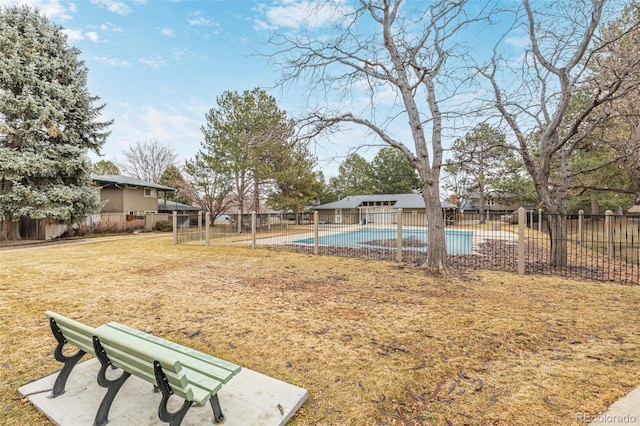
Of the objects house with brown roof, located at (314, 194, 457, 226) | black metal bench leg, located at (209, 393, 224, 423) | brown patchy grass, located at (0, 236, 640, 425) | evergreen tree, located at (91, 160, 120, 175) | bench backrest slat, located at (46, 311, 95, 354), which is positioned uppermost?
evergreen tree, located at (91, 160, 120, 175)

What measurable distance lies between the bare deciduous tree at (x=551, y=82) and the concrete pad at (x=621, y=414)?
6.14m

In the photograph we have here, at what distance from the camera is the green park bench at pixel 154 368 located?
1752 mm

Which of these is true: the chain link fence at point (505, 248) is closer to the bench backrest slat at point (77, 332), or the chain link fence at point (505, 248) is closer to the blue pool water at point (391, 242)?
the blue pool water at point (391, 242)

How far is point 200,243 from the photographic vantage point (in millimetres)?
13906

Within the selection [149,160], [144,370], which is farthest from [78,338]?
[149,160]

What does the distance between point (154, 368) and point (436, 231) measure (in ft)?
22.6

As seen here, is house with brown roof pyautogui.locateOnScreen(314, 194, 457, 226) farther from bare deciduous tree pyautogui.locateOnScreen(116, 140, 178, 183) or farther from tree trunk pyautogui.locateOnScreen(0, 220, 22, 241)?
tree trunk pyautogui.locateOnScreen(0, 220, 22, 241)

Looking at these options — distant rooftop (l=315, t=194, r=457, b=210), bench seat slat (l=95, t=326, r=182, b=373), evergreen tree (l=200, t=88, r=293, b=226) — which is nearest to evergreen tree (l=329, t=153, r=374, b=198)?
distant rooftop (l=315, t=194, r=457, b=210)

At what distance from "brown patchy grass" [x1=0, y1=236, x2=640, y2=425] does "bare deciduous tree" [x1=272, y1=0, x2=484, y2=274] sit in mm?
2563

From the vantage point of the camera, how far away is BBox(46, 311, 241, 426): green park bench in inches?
69.0

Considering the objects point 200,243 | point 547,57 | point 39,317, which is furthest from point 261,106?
point 39,317

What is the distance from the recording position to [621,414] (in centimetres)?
224

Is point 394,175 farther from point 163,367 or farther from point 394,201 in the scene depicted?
point 163,367

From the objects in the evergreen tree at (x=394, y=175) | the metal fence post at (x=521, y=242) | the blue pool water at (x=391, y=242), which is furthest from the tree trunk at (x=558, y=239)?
the evergreen tree at (x=394, y=175)
